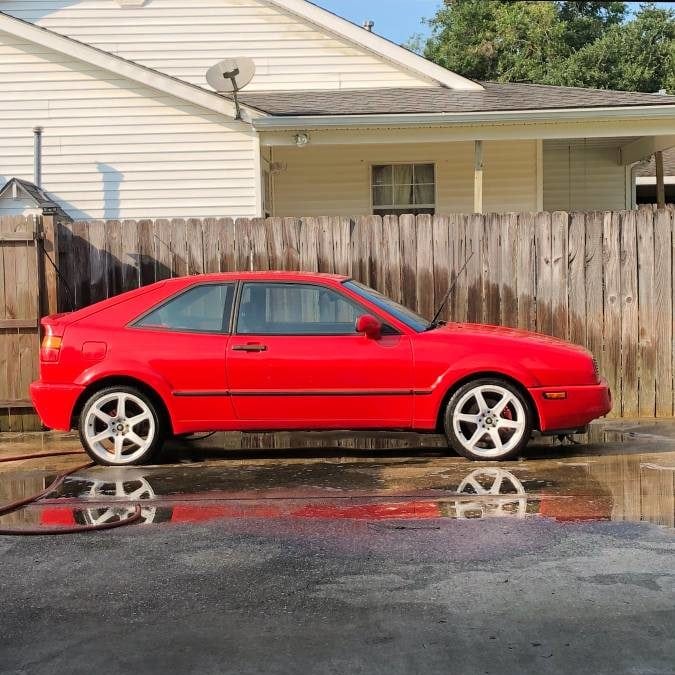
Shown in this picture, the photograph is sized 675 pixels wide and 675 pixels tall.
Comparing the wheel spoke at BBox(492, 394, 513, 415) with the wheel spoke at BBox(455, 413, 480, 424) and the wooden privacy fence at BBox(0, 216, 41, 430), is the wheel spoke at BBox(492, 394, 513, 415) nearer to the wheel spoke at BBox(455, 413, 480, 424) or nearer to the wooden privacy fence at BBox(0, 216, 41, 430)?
the wheel spoke at BBox(455, 413, 480, 424)

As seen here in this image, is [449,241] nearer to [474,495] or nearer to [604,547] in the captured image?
[474,495]

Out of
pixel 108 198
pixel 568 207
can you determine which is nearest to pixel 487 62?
pixel 568 207

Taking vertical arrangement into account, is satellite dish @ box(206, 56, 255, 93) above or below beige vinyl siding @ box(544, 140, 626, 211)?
above

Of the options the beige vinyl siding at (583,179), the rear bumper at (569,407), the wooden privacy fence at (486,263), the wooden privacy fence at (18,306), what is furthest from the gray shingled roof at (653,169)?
the wooden privacy fence at (18,306)

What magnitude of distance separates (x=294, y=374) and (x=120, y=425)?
143 cm

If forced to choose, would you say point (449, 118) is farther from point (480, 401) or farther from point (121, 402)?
point (121, 402)

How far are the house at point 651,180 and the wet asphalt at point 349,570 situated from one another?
1453 cm

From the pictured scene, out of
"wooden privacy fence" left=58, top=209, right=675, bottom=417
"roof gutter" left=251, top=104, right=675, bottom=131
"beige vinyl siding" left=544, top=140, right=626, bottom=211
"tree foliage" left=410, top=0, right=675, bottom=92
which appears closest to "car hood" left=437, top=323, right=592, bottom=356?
"wooden privacy fence" left=58, top=209, right=675, bottom=417

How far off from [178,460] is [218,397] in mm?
780

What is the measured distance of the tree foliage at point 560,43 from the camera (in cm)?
3303

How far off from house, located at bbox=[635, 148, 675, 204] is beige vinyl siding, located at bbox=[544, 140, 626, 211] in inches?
79.4

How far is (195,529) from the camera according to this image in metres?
5.61

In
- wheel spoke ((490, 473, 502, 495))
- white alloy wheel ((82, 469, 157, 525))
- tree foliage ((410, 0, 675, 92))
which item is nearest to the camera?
white alloy wheel ((82, 469, 157, 525))

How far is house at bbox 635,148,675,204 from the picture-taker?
68.2 feet
